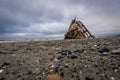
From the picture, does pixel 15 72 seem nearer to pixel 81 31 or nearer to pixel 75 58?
pixel 75 58

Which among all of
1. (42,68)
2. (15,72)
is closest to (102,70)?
(42,68)

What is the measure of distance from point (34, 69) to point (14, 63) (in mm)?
1007

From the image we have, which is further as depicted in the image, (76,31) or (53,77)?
(76,31)

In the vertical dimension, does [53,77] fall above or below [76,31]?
below

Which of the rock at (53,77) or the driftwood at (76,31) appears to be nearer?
the rock at (53,77)

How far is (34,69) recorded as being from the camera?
4012mm

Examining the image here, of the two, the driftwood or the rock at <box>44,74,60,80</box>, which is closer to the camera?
the rock at <box>44,74,60,80</box>

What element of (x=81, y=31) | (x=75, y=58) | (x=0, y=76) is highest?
(x=81, y=31)

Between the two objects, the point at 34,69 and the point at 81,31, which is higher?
the point at 81,31

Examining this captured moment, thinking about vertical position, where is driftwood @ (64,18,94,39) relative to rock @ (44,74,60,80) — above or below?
above

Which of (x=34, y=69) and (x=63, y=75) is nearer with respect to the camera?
(x=63, y=75)

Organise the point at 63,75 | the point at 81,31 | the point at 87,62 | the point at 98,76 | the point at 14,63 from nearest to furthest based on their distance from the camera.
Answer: the point at 98,76, the point at 63,75, the point at 87,62, the point at 14,63, the point at 81,31

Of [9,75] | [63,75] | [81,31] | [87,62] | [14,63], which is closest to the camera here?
[63,75]

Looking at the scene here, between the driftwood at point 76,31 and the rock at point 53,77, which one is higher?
the driftwood at point 76,31
